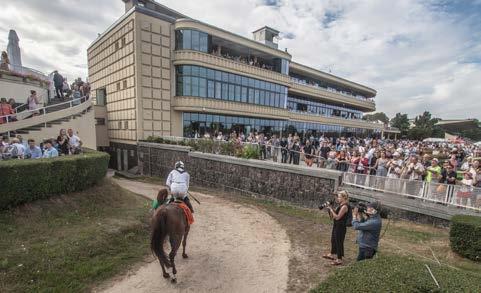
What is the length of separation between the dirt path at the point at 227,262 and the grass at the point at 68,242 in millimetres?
699

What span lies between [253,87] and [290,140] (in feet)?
38.7

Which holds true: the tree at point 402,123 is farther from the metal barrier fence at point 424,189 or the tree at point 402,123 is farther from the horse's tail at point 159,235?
the horse's tail at point 159,235

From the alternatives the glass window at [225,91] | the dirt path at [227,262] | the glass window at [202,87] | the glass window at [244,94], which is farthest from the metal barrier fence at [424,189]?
the glass window at [244,94]

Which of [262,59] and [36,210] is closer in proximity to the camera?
[36,210]

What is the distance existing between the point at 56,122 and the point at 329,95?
35.8m

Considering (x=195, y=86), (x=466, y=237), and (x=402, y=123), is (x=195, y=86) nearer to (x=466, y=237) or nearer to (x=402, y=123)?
(x=466, y=237)

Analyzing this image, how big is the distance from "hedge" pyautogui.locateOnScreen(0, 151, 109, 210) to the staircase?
828cm

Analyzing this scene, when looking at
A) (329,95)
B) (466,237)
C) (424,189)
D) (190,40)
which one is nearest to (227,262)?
(466,237)

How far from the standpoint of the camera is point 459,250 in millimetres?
6305

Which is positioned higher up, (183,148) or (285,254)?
(183,148)

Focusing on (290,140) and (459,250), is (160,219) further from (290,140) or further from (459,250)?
(290,140)

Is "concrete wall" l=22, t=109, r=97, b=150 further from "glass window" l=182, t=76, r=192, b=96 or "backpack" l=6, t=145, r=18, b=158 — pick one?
"glass window" l=182, t=76, r=192, b=96

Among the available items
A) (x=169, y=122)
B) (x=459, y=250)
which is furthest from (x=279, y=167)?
(x=169, y=122)

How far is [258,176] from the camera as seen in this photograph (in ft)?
42.9
